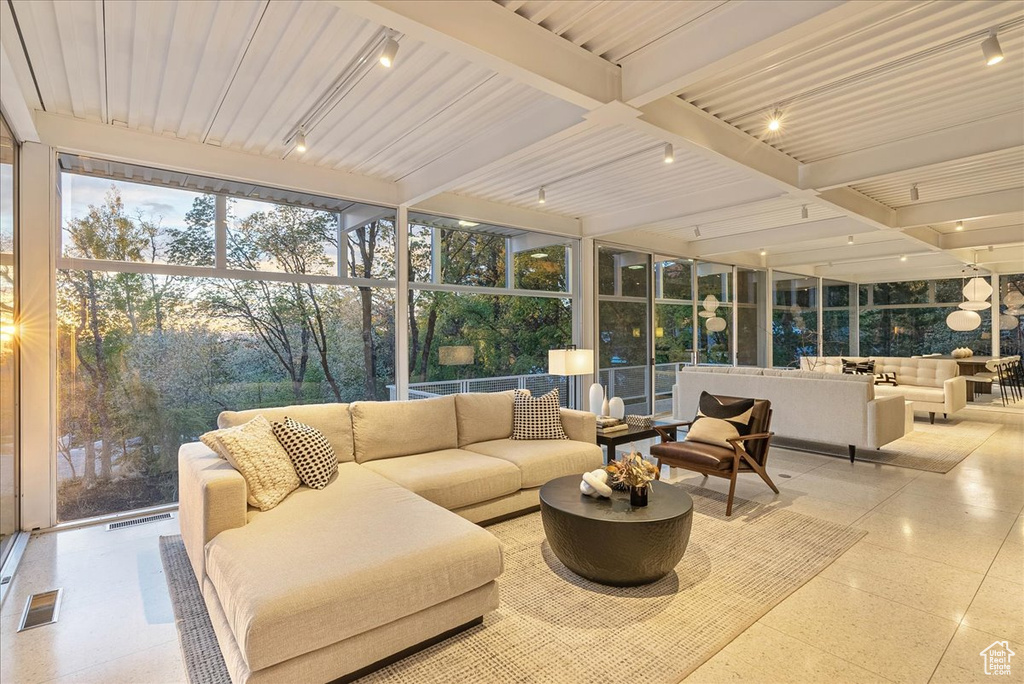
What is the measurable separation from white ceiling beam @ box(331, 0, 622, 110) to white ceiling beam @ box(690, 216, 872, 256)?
5572 millimetres

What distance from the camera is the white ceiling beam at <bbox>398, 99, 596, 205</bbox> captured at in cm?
336

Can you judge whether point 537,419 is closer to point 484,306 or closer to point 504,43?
point 484,306

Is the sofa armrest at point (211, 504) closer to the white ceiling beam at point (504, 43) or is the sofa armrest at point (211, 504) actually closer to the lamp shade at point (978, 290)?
the white ceiling beam at point (504, 43)

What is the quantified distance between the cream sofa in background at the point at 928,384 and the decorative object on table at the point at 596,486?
5145 mm

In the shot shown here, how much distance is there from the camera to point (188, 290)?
4070 mm

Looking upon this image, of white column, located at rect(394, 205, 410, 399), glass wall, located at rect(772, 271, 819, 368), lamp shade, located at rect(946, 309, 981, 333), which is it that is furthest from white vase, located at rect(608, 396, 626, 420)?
lamp shade, located at rect(946, 309, 981, 333)

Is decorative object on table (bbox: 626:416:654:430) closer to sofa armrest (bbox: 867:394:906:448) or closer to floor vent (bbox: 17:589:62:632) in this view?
sofa armrest (bbox: 867:394:906:448)

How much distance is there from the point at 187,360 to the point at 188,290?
1.90 feet

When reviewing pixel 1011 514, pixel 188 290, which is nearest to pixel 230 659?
pixel 188 290

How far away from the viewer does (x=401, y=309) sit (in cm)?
517

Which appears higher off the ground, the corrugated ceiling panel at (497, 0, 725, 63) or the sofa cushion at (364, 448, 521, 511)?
the corrugated ceiling panel at (497, 0, 725, 63)

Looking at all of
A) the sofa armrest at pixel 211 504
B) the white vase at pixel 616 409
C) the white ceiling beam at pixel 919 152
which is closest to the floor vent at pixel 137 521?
the sofa armrest at pixel 211 504

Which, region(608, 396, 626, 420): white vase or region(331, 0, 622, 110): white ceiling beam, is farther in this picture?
region(608, 396, 626, 420): white vase

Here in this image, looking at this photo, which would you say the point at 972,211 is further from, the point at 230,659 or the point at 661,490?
the point at 230,659
